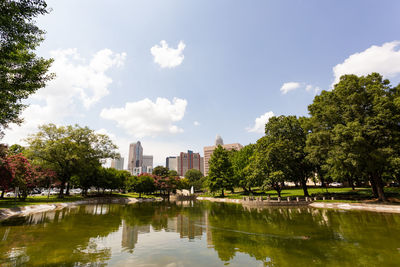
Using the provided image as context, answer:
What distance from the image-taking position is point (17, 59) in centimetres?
1414

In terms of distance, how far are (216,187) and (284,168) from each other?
2441 cm

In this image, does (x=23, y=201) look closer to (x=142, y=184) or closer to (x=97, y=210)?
(x=97, y=210)

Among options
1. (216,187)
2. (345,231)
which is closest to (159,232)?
(345,231)

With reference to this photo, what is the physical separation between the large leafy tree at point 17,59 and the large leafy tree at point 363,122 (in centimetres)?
3183

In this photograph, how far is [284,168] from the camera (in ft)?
123

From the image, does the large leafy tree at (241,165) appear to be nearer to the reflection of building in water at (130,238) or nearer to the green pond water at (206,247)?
the green pond water at (206,247)

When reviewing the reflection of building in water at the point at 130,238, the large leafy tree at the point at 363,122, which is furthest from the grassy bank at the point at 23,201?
the large leafy tree at the point at 363,122

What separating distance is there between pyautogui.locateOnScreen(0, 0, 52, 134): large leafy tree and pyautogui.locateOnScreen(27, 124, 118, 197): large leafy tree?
2465cm

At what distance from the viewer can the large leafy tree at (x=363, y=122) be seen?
958 inches

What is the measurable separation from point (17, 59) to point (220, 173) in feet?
167

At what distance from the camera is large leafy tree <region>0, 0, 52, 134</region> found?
1116 centimetres

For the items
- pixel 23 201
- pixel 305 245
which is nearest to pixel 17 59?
pixel 305 245

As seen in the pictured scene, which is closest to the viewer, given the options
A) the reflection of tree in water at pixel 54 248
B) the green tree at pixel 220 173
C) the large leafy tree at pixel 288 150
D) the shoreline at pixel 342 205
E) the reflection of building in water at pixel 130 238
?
the reflection of tree in water at pixel 54 248

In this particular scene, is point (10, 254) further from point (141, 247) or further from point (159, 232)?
point (159, 232)
